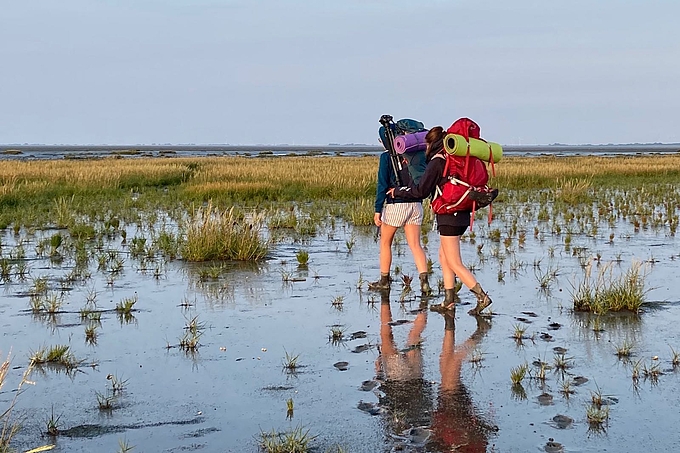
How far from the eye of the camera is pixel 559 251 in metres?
12.1

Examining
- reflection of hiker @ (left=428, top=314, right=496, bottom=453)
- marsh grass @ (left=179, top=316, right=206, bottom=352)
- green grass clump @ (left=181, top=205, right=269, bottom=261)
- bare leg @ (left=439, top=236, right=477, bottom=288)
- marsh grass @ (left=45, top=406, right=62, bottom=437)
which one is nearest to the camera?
reflection of hiker @ (left=428, top=314, right=496, bottom=453)

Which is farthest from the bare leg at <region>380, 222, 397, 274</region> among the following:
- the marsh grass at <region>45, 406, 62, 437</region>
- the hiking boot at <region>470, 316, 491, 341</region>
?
the marsh grass at <region>45, 406, 62, 437</region>

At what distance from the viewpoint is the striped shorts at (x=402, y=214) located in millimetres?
8750

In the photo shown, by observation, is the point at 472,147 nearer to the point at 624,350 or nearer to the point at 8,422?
Result: the point at 624,350

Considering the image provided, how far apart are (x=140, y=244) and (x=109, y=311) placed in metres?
4.24

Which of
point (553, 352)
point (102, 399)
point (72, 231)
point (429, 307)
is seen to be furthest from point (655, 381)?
point (72, 231)

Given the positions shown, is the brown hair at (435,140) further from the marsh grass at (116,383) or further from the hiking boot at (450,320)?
the marsh grass at (116,383)

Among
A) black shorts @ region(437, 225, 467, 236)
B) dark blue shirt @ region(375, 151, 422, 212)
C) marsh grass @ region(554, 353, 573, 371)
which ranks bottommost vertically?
marsh grass @ region(554, 353, 573, 371)

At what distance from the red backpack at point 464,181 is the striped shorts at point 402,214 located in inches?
49.0

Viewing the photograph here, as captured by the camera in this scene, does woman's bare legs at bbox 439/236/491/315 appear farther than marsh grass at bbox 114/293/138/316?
No

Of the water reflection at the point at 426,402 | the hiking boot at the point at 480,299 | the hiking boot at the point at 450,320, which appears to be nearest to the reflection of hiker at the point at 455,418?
the water reflection at the point at 426,402

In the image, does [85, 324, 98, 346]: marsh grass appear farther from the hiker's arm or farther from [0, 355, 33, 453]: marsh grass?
the hiker's arm

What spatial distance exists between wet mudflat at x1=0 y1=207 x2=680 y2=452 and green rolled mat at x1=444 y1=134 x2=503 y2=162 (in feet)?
5.03

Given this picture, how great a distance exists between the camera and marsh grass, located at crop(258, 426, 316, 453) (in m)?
4.27
